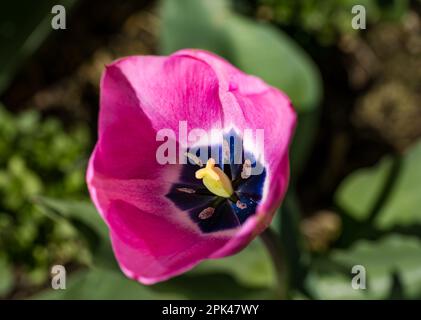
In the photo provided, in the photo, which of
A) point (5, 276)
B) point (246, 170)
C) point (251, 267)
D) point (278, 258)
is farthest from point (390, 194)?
point (5, 276)

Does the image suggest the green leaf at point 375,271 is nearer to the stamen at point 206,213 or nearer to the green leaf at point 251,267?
the green leaf at point 251,267

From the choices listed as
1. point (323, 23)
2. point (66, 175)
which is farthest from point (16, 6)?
point (323, 23)

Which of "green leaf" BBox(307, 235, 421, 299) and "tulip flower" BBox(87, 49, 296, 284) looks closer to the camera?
"tulip flower" BBox(87, 49, 296, 284)

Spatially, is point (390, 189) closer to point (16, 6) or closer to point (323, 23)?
point (323, 23)

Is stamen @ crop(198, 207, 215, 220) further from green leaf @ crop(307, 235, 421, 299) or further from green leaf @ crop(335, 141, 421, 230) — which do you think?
green leaf @ crop(335, 141, 421, 230)

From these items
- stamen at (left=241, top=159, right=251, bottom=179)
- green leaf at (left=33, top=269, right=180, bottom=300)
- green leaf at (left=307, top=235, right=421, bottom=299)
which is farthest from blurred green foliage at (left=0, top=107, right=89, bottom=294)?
stamen at (left=241, top=159, right=251, bottom=179)

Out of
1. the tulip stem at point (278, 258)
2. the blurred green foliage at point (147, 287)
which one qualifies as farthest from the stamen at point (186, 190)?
the blurred green foliage at point (147, 287)

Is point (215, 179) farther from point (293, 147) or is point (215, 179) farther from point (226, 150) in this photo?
point (293, 147)
